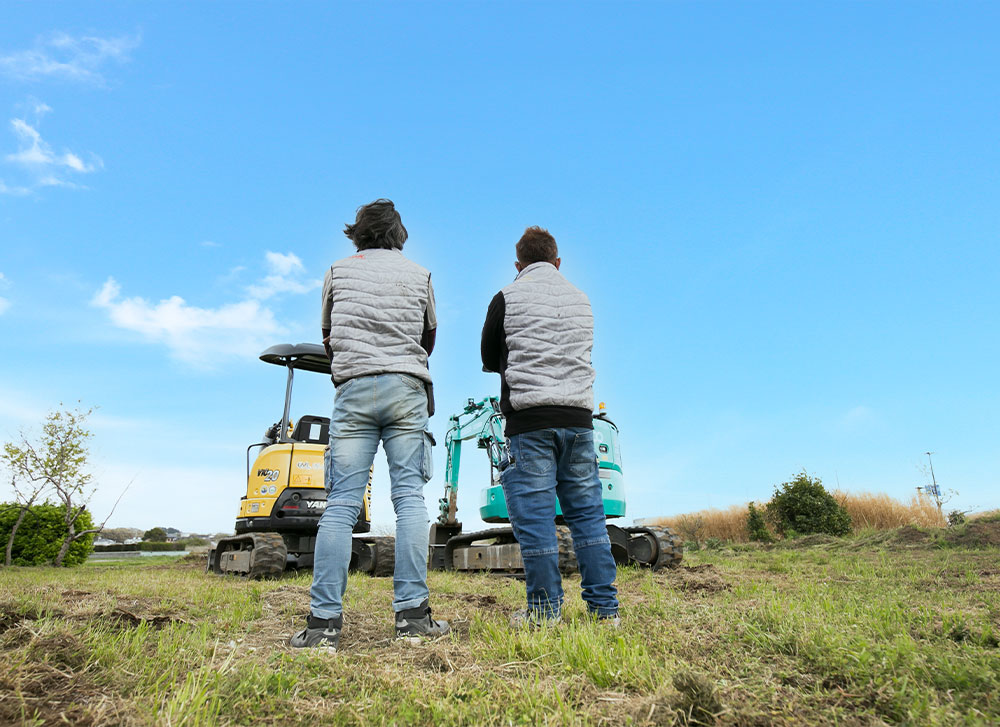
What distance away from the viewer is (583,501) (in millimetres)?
3680

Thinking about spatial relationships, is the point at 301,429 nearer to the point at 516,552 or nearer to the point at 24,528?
the point at 516,552

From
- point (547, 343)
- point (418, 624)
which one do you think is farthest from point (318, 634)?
point (547, 343)

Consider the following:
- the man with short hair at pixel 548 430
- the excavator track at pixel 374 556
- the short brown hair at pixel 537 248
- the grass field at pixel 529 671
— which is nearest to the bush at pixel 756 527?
the excavator track at pixel 374 556

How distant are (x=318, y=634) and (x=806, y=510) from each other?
18.9m

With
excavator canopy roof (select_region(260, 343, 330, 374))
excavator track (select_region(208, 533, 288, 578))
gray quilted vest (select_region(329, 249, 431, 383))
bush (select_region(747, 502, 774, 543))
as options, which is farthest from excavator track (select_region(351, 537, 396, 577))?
bush (select_region(747, 502, 774, 543))

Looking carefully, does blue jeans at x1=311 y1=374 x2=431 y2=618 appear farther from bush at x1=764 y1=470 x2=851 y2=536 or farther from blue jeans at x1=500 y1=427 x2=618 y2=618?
bush at x1=764 y1=470 x2=851 y2=536

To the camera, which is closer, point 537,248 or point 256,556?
point 537,248

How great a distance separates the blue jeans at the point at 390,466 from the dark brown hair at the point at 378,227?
90 cm

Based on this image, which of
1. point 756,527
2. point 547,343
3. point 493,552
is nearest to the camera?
point 547,343

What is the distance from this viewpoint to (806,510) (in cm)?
1891

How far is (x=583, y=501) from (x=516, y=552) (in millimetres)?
6189

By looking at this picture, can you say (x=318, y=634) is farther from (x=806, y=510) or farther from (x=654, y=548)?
(x=806, y=510)

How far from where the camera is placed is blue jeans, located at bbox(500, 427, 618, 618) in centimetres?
348

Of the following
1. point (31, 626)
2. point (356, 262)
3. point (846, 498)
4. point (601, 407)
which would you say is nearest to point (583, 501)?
point (356, 262)
